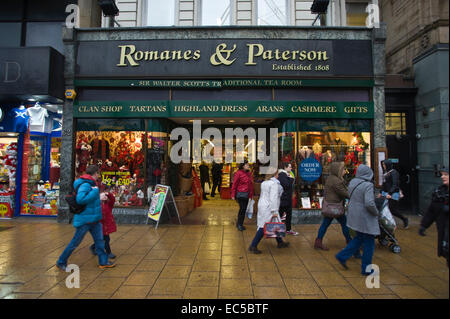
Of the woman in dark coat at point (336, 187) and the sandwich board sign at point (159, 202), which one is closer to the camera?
the woman in dark coat at point (336, 187)

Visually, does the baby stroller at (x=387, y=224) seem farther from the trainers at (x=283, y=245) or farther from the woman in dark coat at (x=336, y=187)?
the trainers at (x=283, y=245)

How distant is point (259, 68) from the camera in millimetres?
8492

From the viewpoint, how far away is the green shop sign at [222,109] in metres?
8.34

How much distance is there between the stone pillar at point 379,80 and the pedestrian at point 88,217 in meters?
8.16

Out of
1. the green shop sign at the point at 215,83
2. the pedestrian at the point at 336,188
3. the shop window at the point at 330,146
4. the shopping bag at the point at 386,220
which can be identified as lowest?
the shopping bag at the point at 386,220

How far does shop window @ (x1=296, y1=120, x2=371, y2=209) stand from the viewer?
8422 millimetres

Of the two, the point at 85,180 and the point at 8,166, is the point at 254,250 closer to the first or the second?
the point at 85,180

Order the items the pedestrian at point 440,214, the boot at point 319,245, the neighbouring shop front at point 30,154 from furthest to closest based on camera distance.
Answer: the neighbouring shop front at point 30,154 < the boot at point 319,245 < the pedestrian at point 440,214

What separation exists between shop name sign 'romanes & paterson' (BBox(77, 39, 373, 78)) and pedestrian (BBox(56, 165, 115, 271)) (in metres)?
5.14

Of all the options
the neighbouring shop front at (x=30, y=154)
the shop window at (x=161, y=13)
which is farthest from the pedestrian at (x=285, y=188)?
the neighbouring shop front at (x=30, y=154)

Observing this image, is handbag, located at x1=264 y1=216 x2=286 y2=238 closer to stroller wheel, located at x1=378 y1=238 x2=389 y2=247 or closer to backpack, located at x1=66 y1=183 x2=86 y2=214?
stroller wheel, located at x1=378 y1=238 x2=389 y2=247

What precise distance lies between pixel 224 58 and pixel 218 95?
4.01ft
